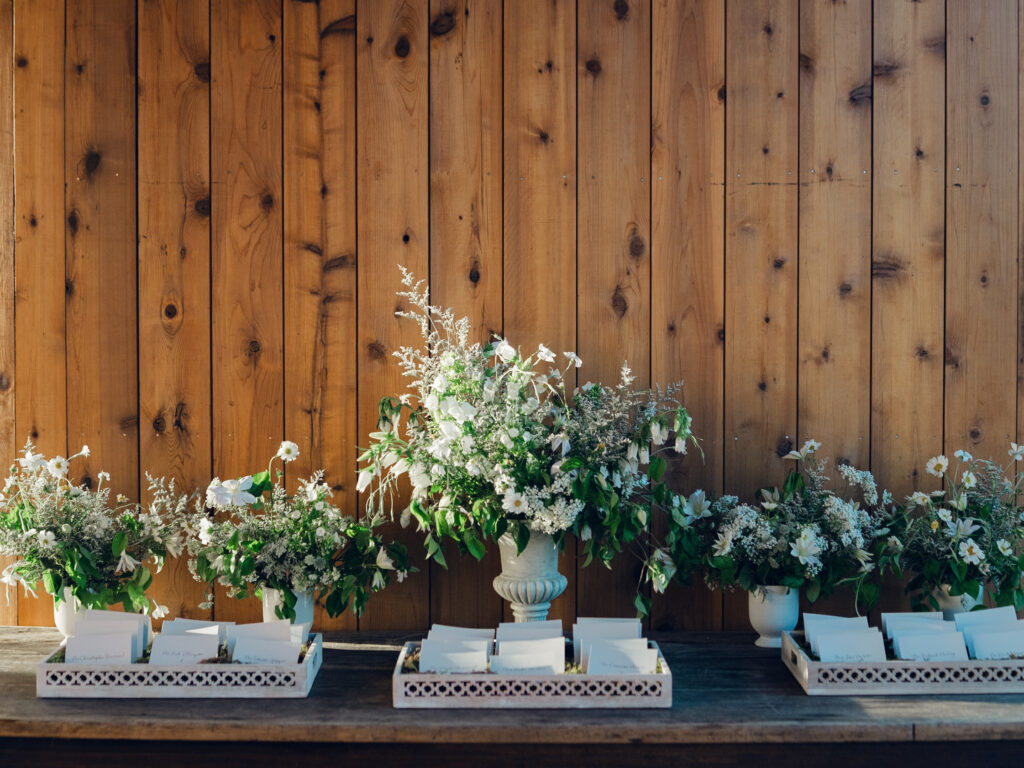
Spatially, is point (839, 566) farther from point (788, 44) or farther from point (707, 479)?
point (788, 44)

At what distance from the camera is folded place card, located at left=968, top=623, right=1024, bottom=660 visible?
1.54 meters

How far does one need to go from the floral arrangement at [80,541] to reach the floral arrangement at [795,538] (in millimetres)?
1129

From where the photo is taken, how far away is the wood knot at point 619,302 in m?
1.92

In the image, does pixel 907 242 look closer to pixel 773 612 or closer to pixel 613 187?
pixel 613 187

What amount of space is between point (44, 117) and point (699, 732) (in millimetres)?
1923

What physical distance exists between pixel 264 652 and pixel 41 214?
3.83 feet

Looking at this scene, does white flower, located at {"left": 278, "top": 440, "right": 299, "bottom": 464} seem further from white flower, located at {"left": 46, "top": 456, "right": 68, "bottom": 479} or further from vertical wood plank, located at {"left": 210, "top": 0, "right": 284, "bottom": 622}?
white flower, located at {"left": 46, "top": 456, "right": 68, "bottom": 479}

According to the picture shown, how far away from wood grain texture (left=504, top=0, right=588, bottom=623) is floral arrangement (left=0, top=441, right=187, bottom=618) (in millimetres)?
898

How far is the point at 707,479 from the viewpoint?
75.9 inches

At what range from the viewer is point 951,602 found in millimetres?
1754

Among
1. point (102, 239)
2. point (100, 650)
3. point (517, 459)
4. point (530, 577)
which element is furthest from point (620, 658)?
point (102, 239)

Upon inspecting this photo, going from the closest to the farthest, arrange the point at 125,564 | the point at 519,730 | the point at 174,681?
the point at 519,730
the point at 174,681
the point at 125,564

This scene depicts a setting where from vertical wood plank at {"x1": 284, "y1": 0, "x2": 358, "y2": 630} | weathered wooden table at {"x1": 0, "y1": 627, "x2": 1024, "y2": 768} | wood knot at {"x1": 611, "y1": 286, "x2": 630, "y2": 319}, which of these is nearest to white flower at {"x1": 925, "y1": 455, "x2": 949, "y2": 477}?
weathered wooden table at {"x1": 0, "y1": 627, "x2": 1024, "y2": 768}

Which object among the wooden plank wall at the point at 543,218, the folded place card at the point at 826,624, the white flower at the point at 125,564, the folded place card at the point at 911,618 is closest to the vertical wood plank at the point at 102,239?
the wooden plank wall at the point at 543,218
